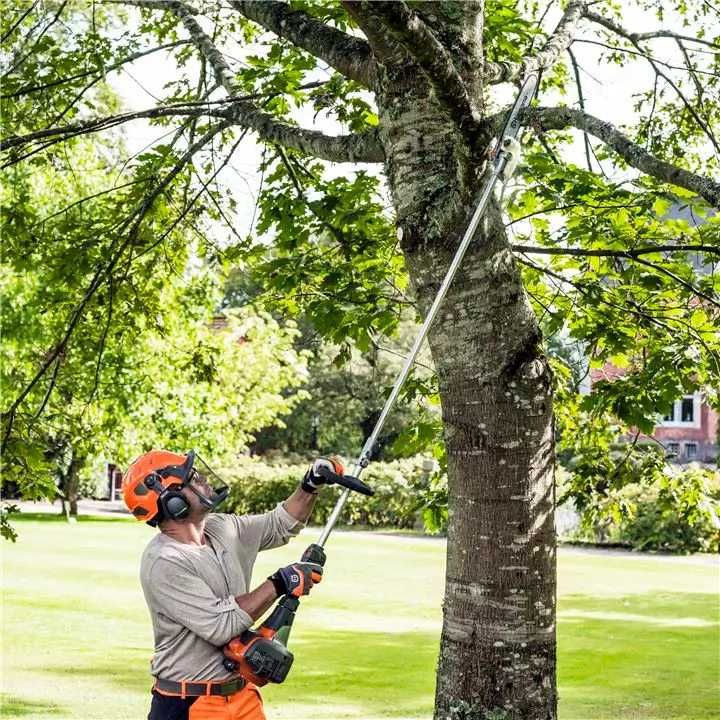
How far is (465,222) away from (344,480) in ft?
3.50

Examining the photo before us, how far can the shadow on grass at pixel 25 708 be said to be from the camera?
368 inches

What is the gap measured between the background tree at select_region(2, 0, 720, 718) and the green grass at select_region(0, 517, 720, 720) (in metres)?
3.73

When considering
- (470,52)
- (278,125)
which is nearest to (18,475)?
(278,125)

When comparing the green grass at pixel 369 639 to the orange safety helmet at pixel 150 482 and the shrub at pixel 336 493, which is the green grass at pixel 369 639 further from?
the shrub at pixel 336 493

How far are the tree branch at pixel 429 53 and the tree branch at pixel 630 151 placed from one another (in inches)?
38.5

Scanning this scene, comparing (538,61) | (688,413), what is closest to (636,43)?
(538,61)

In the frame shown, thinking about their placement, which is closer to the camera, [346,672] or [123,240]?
[123,240]

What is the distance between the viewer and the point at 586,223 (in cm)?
605

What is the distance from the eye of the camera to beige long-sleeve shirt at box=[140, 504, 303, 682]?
3.96 metres

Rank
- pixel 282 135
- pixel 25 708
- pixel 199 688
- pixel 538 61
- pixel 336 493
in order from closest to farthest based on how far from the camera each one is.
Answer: pixel 199 688 → pixel 538 61 → pixel 282 135 → pixel 25 708 → pixel 336 493

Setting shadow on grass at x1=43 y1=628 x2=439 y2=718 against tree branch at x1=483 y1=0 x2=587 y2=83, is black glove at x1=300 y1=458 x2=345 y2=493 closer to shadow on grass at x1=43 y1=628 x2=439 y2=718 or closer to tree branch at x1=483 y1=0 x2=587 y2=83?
tree branch at x1=483 y1=0 x2=587 y2=83

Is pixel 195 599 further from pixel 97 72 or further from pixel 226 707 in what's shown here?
pixel 97 72

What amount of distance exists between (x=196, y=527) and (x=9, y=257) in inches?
190

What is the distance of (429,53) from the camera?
4012 millimetres
